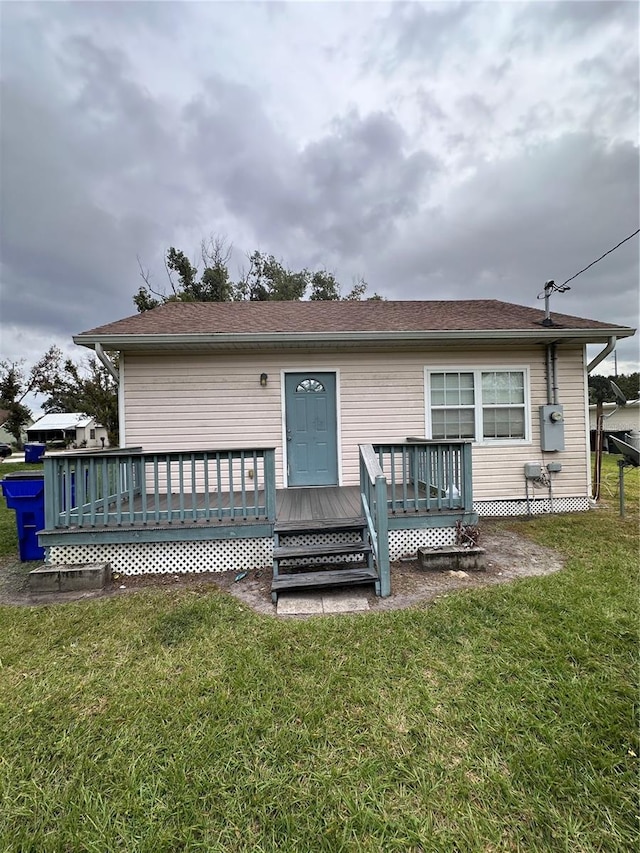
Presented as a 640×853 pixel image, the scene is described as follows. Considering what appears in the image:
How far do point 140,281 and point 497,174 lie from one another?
46.9 ft

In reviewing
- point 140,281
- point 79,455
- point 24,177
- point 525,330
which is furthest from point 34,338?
point 525,330

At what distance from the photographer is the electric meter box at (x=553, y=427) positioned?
19.6 feet

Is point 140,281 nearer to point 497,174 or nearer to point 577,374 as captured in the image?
point 497,174

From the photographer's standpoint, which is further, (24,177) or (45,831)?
(24,177)

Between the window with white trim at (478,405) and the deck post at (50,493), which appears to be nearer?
the deck post at (50,493)

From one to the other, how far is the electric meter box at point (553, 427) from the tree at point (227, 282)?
1221cm

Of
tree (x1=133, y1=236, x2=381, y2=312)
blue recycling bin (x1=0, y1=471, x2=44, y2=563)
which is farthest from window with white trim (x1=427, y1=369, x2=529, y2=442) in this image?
tree (x1=133, y1=236, x2=381, y2=312)

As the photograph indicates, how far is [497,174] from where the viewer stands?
10.4 metres

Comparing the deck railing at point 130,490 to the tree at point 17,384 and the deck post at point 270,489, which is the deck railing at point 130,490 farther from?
the tree at point 17,384

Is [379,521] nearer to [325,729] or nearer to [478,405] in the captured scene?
[325,729]

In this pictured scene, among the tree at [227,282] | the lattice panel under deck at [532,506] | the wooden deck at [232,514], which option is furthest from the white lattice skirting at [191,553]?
the tree at [227,282]

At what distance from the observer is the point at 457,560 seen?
3834 millimetres

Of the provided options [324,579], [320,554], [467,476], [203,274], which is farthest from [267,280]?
[324,579]

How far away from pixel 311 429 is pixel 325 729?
14.2 ft
